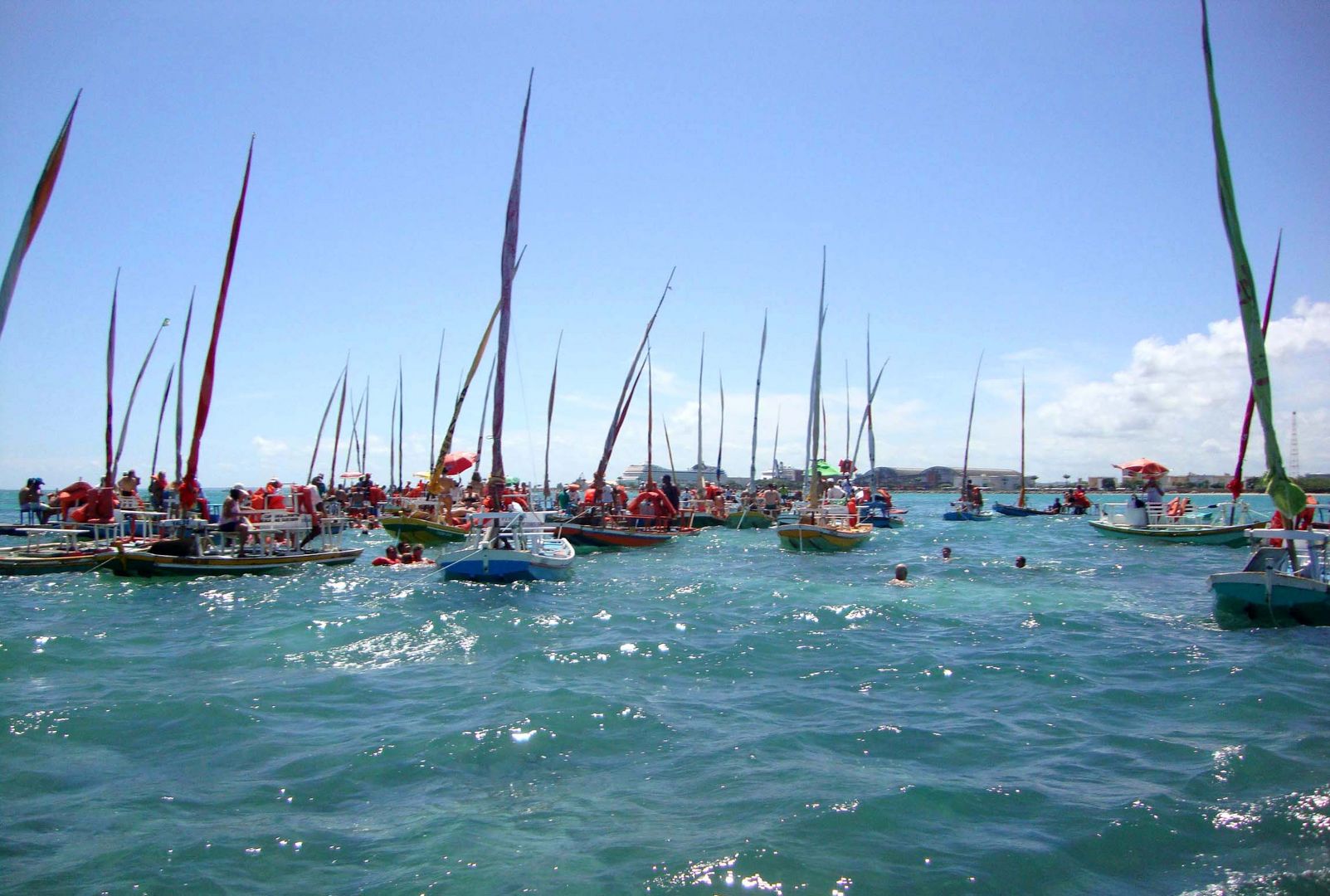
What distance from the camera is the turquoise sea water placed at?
7090 millimetres

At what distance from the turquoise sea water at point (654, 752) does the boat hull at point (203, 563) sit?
10.4 ft

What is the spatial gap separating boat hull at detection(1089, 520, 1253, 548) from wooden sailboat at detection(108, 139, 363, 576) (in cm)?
3414

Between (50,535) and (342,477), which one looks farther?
(342,477)

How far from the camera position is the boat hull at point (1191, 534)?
37.2 metres

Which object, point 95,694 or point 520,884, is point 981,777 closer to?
point 520,884

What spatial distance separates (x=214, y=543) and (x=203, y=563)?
19.1 ft

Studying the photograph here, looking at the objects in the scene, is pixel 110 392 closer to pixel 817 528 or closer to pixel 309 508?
pixel 309 508

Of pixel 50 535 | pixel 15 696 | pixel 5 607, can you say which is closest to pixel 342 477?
pixel 50 535

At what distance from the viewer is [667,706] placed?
11.6 m

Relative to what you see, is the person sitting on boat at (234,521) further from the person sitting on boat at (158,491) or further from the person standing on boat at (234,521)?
the person sitting on boat at (158,491)

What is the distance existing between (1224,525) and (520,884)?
131ft

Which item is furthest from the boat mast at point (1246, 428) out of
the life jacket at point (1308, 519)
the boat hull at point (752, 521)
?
the boat hull at point (752, 521)

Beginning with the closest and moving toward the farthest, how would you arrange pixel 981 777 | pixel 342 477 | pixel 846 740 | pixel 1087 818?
pixel 1087 818 → pixel 981 777 → pixel 846 740 → pixel 342 477

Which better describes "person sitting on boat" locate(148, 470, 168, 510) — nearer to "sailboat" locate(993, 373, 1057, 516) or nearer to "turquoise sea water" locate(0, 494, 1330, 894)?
"turquoise sea water" locate(0, 494, 1330, 894)
